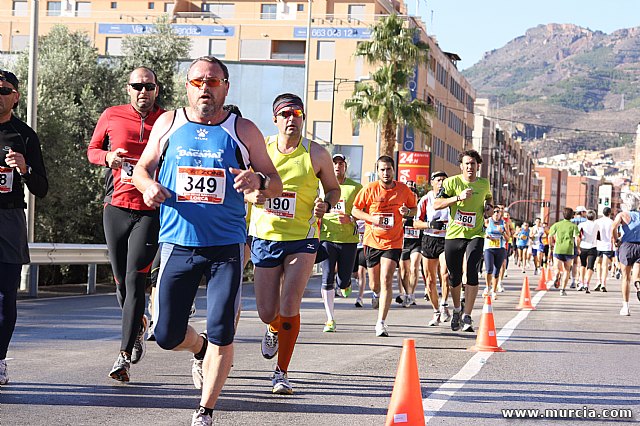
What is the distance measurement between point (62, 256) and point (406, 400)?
12.4 metres

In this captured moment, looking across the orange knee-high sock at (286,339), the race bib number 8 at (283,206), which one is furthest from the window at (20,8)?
the orange knee-high sock at (286,339)

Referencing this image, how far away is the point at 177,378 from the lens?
875 centimetres

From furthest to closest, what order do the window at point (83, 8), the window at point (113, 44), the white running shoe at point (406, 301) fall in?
the window at point (83, 8), the window at point (113, 44), the white running shoe at point (406, 301)

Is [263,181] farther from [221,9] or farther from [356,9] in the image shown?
[221,9]

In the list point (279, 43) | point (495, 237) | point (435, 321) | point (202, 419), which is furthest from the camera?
point (279, 43)

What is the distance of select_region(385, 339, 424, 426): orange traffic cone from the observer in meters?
6.57

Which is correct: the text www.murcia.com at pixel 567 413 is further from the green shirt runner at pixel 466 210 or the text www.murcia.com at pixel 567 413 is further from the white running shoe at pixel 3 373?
the green shirt runner at pixel 466 210

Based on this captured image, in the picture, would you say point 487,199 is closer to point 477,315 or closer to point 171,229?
point 477,315

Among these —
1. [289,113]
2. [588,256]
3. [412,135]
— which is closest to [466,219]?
[289,113]

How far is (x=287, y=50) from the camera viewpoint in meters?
83.2

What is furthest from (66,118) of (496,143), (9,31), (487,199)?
(496,143)

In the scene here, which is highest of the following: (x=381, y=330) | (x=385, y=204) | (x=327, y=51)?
(x=327, y=51)

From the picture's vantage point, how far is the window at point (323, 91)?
77.9 m

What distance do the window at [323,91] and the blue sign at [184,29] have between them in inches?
372
